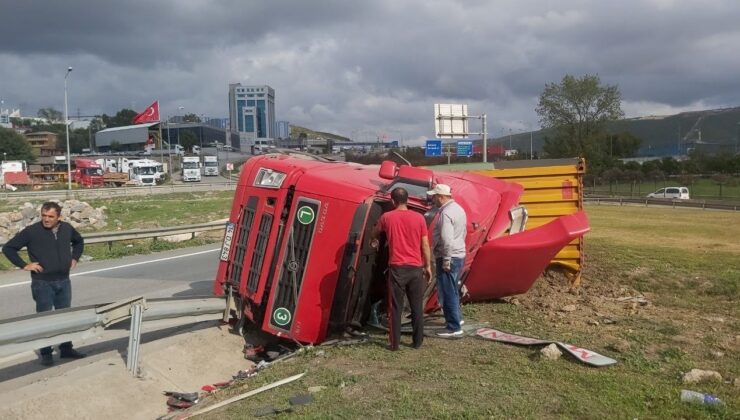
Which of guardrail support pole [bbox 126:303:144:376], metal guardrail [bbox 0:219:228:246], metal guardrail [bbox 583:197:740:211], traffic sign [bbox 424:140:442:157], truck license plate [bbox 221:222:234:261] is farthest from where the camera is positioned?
traffic sign [bbox 424:140:442:157]

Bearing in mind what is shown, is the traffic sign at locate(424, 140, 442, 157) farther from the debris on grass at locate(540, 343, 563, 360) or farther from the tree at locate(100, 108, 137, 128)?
the tree at locate(100, 108, 137, 128)

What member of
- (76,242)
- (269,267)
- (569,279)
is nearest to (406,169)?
(269,267)

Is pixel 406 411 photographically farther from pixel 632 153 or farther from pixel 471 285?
pixel 632 153

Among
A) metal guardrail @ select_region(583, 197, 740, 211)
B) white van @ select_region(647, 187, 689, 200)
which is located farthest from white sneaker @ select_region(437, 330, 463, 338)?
white van @ select_region(647, 187, 689, 200)

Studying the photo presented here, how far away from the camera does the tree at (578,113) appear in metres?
68.8

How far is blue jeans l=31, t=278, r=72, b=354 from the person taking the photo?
612cm

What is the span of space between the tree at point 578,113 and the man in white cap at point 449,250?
214ft

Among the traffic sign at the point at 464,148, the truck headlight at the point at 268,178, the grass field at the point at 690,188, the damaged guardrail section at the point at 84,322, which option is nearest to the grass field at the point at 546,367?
the damaged guardrail section at the point at 84,322

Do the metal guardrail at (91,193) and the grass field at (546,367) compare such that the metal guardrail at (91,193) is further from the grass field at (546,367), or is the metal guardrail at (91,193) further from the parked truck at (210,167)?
the grass field at (546,367)

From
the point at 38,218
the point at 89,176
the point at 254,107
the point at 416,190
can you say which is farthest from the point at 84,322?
the point at 89,176

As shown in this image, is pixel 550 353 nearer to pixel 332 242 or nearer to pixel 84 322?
pixel 332 242

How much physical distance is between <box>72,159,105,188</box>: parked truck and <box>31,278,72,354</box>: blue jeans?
194 feet

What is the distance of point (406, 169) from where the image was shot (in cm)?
641

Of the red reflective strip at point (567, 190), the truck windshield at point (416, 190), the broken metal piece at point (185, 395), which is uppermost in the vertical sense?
the truck windshield at point (416, 190)
